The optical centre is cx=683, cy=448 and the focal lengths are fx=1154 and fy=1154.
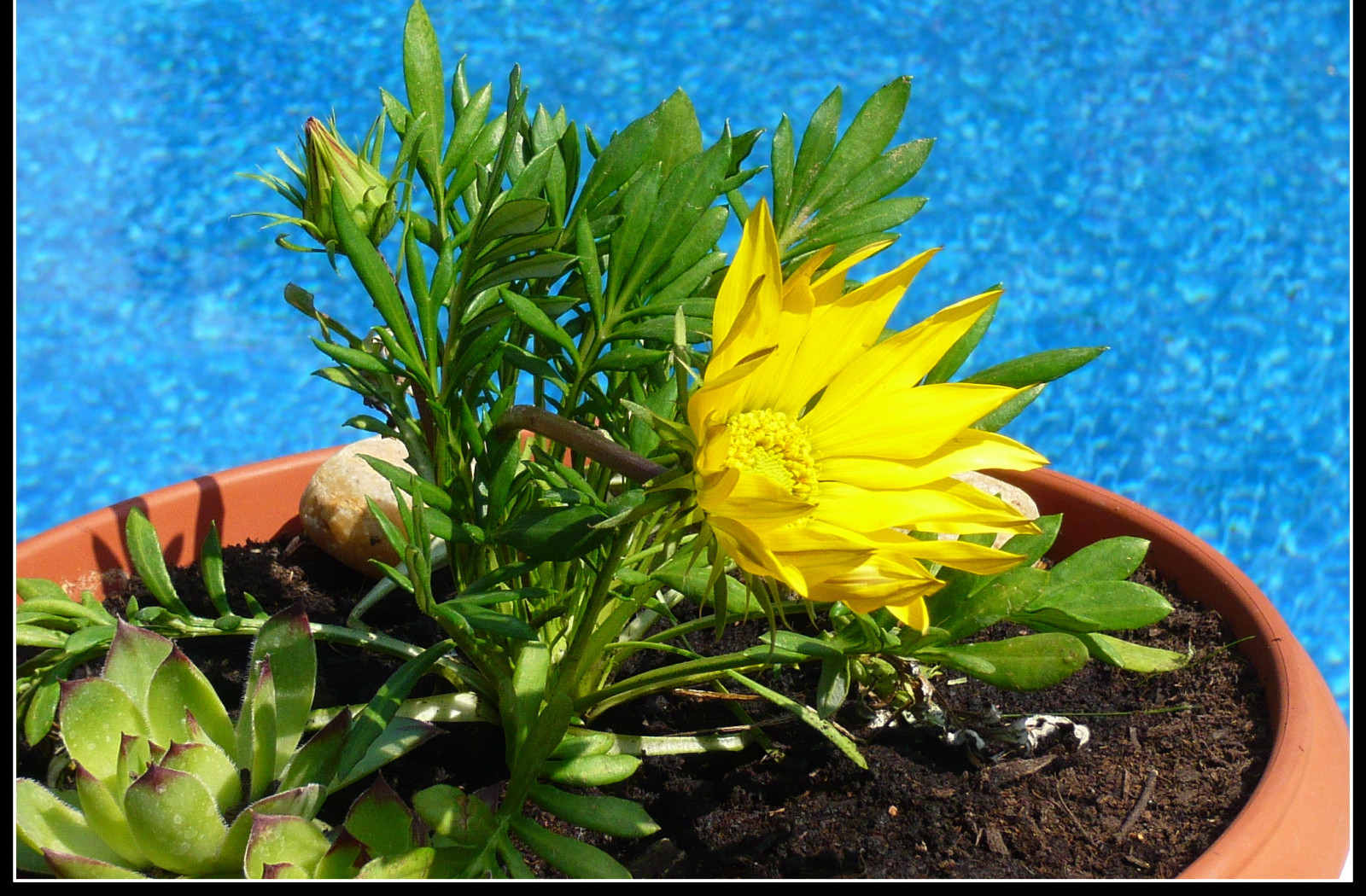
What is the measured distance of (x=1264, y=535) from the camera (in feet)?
7.88

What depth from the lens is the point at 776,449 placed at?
0.59 meters

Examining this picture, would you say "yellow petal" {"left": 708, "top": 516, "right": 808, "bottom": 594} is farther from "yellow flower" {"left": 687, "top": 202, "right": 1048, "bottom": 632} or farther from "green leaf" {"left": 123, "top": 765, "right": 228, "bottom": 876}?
"green leaf" {"left": 123, "top": 765, "right": 228, "bottom": 876}

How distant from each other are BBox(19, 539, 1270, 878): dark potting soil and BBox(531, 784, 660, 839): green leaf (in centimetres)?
9

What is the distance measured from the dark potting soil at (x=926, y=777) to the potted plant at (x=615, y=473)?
47mm

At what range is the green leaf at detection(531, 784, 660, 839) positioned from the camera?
0.65 m

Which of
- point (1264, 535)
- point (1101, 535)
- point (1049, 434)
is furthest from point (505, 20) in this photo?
point (1101, 535)

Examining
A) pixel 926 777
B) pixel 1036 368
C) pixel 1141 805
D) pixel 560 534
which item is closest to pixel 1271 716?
pixel 1141 805

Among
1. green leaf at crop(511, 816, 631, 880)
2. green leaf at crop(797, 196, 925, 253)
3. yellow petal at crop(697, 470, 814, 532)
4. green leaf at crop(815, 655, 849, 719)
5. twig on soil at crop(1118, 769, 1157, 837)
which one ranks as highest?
green leaf at crop(797, 196, 925, 253)

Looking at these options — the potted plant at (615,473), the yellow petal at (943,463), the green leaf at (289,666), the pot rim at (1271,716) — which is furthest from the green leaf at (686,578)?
the pot rim at (1271,716)

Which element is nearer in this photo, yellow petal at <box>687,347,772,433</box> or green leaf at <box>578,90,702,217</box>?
yellow petal at <box>687,347,772,433</box>

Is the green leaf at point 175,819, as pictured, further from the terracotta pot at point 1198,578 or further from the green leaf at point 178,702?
the terracotta pot at point 1198,578

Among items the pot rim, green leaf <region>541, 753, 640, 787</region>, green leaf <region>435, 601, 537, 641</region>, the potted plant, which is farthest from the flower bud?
Result: the pot rim

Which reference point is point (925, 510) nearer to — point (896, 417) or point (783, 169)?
Result: point (896, 417)

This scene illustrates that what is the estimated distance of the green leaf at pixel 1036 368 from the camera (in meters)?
0.66
